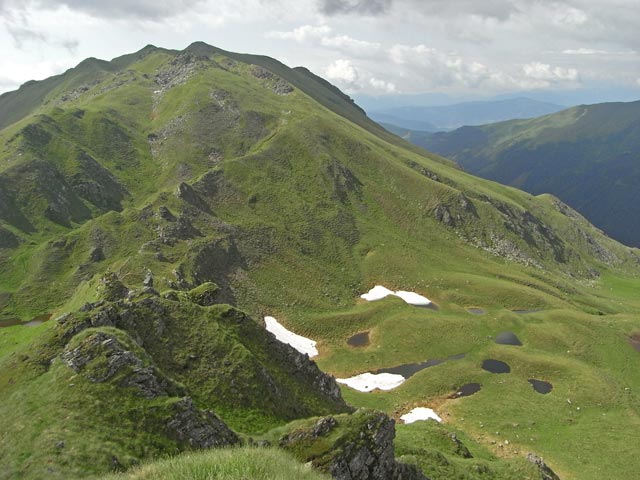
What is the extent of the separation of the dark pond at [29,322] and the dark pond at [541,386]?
295 ft

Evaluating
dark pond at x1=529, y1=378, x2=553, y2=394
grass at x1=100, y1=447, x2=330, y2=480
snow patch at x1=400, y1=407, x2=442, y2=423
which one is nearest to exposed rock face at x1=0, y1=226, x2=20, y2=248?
snow patch at x1=400, y1=407, x2=442, y2=423

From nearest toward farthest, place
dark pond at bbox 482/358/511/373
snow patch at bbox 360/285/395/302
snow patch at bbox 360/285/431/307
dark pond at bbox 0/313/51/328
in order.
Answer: dark pond at bbox 0/313/51/328
dark pond at bbox 482/358/511/373
snow patch at bbox 360/285/431/307
snow patch at bbox 360/285/395/302

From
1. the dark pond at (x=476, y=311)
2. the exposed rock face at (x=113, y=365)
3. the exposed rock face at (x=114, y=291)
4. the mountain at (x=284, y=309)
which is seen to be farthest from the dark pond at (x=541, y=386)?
the exposed rock face at (x=113, y=365)

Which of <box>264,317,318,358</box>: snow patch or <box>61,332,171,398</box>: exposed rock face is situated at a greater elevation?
<box>61,332,171,398</box>: exposed rock face

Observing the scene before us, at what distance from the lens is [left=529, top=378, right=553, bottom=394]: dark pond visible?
80.8 m

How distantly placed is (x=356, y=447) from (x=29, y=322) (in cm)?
7932

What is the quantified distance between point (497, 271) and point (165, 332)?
365ft

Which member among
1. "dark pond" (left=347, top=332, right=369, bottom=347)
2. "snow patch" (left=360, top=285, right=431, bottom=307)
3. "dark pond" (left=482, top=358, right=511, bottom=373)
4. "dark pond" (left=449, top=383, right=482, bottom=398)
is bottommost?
"dark pond" (left=449, top=383, right=482, bottom=398)

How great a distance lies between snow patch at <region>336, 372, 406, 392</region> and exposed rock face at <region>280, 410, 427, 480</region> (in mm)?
47071

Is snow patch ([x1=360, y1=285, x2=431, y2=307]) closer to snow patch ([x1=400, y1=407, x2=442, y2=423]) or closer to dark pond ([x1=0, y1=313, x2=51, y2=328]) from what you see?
snow patch ([x1=400, y1=407, x2=442, y2=423])

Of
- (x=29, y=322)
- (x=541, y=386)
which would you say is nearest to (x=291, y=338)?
(x=541, y=386)

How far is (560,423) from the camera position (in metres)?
70.4

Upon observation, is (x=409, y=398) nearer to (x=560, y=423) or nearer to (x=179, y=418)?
(x=560, y=423)

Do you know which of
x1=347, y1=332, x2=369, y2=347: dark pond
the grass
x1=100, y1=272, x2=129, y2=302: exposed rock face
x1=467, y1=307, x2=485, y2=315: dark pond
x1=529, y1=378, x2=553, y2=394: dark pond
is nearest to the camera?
the grass
